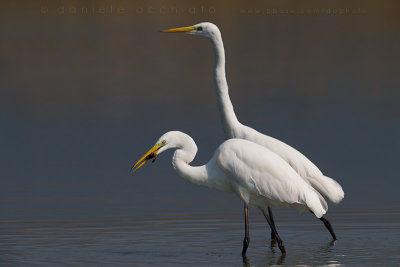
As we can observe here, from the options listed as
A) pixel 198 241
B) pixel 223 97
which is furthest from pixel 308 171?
pixel 223 97

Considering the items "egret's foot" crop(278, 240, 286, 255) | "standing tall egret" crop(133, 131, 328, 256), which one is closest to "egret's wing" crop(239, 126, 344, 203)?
"standing tall egret" crop(133, 131, 328, 256)

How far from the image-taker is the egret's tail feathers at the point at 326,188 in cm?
1119

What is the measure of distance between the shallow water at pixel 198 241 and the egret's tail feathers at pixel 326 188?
47cm

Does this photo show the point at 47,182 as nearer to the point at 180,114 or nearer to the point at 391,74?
the point at 180,114

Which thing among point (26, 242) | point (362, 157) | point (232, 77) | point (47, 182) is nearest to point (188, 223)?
point (26, 242)

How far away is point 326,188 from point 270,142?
0.84m

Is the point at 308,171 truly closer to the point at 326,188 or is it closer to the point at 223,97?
the point at 326,188

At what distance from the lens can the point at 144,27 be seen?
3259 cm

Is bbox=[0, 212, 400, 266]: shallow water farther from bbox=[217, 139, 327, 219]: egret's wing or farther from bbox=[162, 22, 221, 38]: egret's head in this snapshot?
bbox=[162, 22, 221, 38]: egret's head

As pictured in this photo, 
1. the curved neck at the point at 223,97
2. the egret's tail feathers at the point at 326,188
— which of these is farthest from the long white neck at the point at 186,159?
the curved neck at the point at 223,97

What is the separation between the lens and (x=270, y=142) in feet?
38.4

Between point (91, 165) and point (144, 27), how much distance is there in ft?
53.5

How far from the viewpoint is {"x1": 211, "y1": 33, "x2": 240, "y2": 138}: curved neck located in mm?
12273

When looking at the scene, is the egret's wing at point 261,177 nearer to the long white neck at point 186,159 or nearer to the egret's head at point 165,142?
the long white neck at point 186,159
